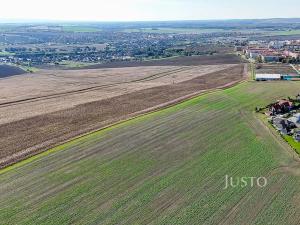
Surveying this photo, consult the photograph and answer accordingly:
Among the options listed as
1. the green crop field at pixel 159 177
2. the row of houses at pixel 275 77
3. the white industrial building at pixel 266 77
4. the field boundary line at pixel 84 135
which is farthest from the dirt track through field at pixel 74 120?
the row of houses at pixel 275 77

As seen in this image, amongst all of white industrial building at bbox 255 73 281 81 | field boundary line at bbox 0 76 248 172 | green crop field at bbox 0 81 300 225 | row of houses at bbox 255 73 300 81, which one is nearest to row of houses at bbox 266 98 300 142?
green crop field at bbox 0 81 300 225

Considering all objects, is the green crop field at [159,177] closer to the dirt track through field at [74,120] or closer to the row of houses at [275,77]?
the dirt track through field at [74,120]

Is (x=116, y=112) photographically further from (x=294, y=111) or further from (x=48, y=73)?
(x=48, y=73)

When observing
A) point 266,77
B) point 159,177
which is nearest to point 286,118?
point 159,177

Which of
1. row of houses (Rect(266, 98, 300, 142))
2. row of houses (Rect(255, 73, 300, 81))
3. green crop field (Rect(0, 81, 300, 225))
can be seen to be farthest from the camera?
row of houses (Rect(255, 73, 300, 81))

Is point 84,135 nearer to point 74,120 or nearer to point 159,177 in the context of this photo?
point 74,120

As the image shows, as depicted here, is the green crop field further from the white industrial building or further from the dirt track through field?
the white industrial building

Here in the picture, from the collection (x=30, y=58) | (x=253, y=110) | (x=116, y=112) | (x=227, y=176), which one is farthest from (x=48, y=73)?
(x=227, y=176)
